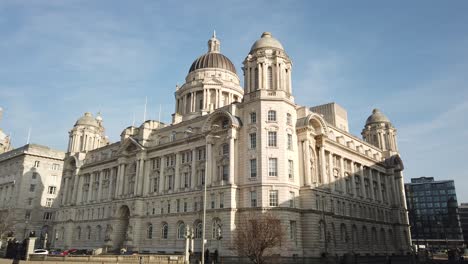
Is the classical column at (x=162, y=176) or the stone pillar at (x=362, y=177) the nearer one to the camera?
the classical column at (x=162, y=176)

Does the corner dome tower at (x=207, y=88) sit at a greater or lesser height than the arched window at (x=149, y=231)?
greater

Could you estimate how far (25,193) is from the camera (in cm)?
10281

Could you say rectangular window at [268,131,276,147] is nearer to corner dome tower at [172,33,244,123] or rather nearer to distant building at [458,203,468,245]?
corner dome tower at [172,33,244,123]

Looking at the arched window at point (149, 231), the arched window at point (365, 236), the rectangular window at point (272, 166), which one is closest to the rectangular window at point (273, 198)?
the rectangular window at point (272, 166)

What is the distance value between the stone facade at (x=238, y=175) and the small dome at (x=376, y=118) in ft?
2.67

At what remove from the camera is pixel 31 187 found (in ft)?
342

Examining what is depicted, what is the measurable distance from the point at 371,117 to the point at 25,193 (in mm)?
92273

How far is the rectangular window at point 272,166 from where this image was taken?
186ft

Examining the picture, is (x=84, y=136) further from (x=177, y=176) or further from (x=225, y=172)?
(x=225, y=172)

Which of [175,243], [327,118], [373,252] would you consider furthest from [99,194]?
[373,252]

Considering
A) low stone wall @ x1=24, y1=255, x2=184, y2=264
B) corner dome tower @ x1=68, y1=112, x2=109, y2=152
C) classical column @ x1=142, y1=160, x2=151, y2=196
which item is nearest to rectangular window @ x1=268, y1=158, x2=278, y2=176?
low stone wall @ x1=24, y1=255, x2=184, y2=264

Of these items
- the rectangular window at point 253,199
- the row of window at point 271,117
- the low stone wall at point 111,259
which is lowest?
the low stone wall at point 111,259

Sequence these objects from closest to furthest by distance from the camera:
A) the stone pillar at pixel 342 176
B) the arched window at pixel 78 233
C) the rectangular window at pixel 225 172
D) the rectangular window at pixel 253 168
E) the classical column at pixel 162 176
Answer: the rectangular window at pixel 253 168
the rectangular window at pixel 225 172
the classical column at pixel 162 176
the stone pillar at pixel 342 176
the arched window at pixel 78 233

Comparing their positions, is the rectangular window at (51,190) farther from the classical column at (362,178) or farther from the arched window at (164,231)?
the classical column at (362,178)
